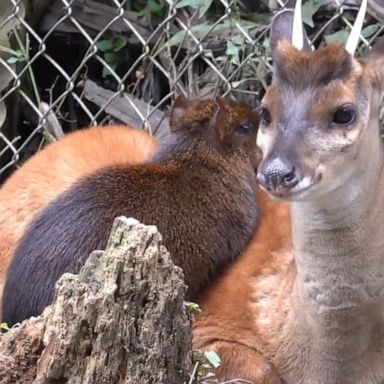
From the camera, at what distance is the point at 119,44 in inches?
240

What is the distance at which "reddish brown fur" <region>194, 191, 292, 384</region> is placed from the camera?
4.10m

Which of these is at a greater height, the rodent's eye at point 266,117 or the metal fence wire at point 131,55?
the rodent's eye at point 266,117

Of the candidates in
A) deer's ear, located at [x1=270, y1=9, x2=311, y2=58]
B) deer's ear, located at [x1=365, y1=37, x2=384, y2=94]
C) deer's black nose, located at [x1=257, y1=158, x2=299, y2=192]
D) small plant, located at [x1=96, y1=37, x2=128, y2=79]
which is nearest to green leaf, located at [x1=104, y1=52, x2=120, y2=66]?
small plant, located at [x1=96, y1=37, x2=128, y2=79]

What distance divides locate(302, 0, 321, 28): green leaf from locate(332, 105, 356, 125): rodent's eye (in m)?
1.42

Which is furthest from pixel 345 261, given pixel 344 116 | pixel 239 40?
pixel 239 40

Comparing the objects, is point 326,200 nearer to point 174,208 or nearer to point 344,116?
point 344,116

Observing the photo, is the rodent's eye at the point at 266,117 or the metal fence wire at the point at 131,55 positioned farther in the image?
the metal fence wire at the point at 131,55

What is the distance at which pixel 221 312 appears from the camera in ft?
14.1

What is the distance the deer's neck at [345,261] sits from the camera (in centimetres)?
364

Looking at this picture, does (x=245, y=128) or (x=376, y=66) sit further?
(x=245, y=128)

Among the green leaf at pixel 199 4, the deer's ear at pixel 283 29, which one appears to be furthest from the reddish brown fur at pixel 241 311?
the green leaf at pixel 199 4

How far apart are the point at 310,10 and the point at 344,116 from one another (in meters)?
1.56

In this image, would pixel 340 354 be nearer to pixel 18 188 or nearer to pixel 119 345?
pixel 119 345

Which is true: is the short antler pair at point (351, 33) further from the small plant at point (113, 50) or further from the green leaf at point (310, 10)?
the small plant at point (113, 50)
